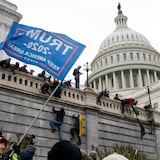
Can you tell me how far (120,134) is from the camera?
21.1m

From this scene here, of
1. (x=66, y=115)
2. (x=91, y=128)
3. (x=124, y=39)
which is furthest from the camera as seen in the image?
(x=124, y=39)

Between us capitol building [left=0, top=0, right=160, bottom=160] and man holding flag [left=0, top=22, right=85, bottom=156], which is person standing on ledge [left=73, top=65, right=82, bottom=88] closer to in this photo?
us capitol building [left=0, top=0, right=160, bottom=160]

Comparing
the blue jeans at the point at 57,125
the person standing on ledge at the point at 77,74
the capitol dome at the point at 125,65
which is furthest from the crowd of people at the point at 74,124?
the capitol dome at the point at 125,65

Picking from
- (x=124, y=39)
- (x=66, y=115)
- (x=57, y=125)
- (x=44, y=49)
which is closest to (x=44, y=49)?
(x=44, y=49)

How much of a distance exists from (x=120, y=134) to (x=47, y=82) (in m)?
7.04

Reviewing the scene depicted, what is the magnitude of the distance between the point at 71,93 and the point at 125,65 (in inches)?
2580

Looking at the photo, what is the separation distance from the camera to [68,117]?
18.3 metres

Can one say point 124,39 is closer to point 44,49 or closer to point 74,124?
point 74,124

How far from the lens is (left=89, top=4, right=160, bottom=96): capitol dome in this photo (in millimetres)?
80438

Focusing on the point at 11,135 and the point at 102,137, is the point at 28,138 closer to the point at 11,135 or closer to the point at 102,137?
the point at 11,135

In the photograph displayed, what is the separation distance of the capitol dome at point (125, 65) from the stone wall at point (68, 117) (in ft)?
176

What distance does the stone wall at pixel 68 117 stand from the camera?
1596 centimetres

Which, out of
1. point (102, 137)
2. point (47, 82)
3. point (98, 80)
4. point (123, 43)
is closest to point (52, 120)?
point (47, 82)

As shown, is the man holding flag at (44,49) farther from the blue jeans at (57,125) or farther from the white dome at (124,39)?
the white dome at (124,39)
